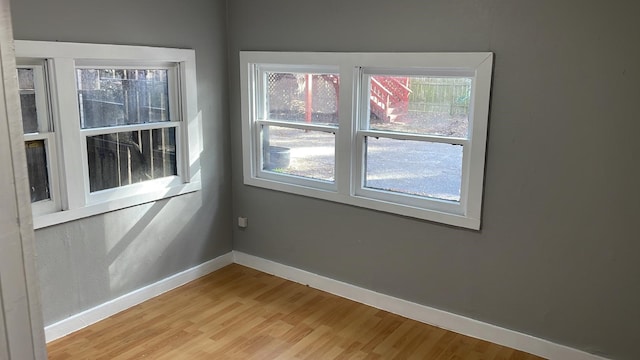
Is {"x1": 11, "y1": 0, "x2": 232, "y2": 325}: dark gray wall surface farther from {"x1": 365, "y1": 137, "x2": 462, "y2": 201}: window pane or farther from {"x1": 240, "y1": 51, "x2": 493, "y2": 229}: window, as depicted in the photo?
{"x1": 365, "y1": 137, "x2": 462, "y2": 201}: window pane

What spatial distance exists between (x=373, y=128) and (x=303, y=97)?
0.65m

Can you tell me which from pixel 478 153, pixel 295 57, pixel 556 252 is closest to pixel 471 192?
pixel 478 153

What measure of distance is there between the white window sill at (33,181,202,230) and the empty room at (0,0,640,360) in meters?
Result: 0.01

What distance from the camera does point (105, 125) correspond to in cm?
346

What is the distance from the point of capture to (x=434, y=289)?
11.5ft

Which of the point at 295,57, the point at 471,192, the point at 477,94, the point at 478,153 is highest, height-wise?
the point at 295,57

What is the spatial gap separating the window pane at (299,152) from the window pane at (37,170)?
1639 mm

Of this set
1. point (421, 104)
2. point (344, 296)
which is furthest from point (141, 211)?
point (421, 104)

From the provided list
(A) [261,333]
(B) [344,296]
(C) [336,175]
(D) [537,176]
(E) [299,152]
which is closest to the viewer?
(D) [537,176]

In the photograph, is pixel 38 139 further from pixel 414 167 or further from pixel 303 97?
pixel 414 167

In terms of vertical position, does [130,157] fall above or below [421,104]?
below

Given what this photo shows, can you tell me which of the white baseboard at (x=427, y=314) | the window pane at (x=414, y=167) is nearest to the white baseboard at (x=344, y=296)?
the white baseboard at (x=427, y=314)

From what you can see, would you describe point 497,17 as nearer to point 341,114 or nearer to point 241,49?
point 341,114

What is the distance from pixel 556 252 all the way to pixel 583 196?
0.36m
